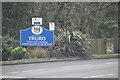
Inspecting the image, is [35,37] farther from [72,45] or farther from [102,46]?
[102,46]

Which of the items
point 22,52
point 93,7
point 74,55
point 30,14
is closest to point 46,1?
→ point 30,14

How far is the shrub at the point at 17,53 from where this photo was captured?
26.9m

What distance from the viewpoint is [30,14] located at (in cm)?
3606

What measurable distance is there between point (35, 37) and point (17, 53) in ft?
6.26

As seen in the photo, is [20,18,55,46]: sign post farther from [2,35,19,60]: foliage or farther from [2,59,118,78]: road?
[2,59,118,78]: road

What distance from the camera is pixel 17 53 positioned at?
27234 mm

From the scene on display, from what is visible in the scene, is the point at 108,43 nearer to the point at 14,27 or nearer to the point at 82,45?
the point at 82,45

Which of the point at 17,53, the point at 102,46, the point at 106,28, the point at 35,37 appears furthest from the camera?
the point at 106,28

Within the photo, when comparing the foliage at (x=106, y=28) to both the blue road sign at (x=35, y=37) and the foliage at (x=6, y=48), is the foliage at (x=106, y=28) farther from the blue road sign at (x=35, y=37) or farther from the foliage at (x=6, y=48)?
the foliage at (x=6, y=48)

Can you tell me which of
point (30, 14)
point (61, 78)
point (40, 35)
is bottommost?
point (61, 78)

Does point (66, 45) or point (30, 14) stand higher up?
point (30, 14)

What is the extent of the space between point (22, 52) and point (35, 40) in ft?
4.63

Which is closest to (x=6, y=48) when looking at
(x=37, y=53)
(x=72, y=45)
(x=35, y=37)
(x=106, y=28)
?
(x=35, y=37)

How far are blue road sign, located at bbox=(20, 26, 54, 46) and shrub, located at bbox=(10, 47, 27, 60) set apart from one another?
78cm
